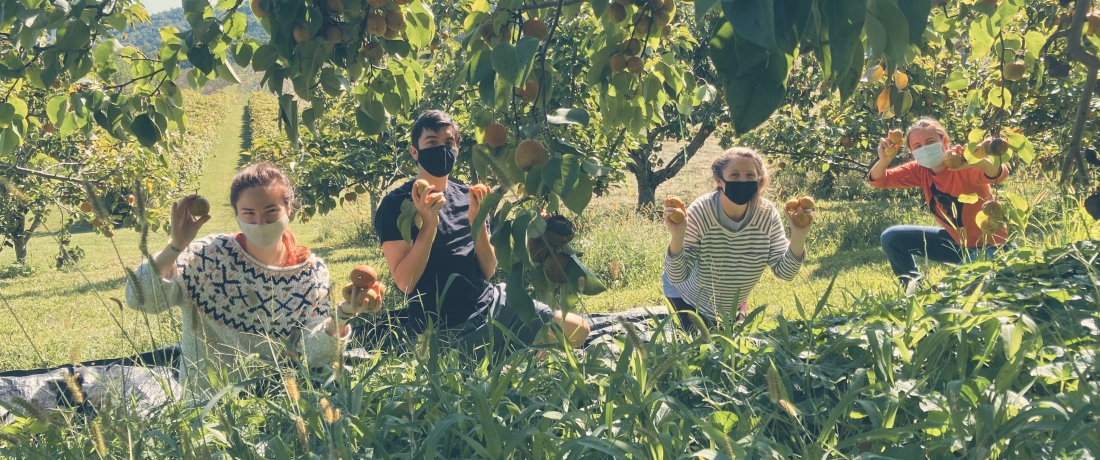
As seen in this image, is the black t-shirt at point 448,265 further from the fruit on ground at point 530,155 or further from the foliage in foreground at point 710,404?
the fruit on ground at point 530,155

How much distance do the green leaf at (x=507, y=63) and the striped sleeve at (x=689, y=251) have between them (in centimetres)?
214

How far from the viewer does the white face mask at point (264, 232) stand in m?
2.57

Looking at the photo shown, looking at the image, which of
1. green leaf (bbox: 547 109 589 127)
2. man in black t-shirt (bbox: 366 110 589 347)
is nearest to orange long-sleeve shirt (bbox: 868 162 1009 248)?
man in black t-shirt (bbox: 366 110 589 347)

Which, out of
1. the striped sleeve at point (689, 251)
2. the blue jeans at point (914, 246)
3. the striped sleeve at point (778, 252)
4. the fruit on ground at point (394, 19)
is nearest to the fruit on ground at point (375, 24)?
the fruit on ground at point (394, 19)

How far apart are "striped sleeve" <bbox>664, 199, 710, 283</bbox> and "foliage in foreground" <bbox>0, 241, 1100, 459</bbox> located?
0.95 m

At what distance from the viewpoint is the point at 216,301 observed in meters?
2.57

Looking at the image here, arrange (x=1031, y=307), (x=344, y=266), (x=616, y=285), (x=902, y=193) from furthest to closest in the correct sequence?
(x=902, y=193) → (x=344, y=266) → (x=616, y=285) → (x=1031, y=307)

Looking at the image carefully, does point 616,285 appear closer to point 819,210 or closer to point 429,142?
point 429,142

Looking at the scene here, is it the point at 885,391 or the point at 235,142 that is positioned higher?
the point at 885,391

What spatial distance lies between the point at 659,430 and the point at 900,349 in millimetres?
658

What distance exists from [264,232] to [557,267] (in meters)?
1.63

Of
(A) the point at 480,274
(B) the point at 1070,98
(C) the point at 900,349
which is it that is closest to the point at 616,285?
(A) the point at 480,274

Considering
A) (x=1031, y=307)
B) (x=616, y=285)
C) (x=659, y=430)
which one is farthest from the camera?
(x=616, y=285)

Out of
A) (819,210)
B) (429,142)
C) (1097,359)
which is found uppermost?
(429,142)
